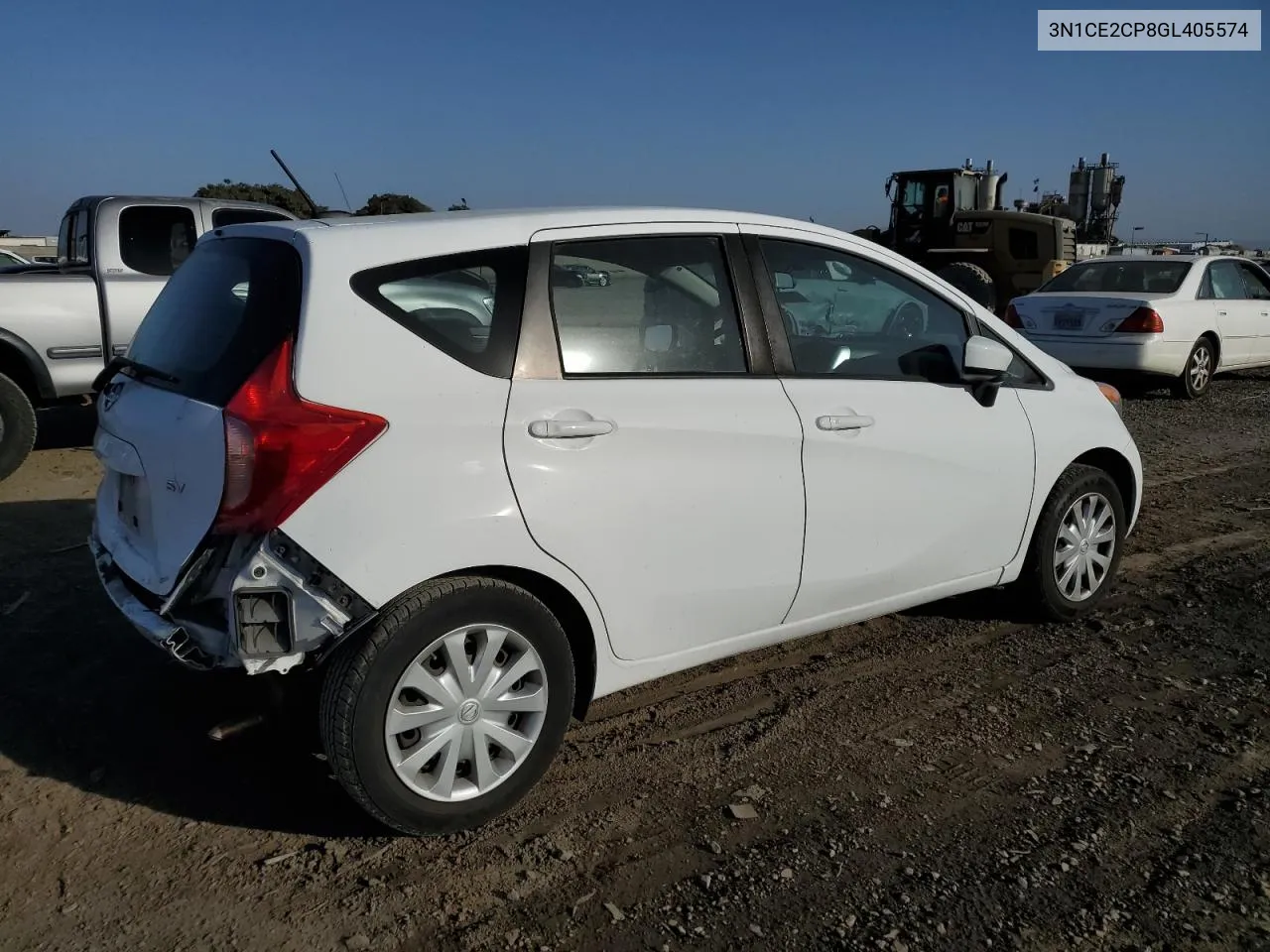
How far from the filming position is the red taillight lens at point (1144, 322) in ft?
34.5

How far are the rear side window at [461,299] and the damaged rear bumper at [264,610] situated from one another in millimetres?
709

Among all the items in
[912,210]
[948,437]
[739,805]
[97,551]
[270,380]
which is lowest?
[739,805]

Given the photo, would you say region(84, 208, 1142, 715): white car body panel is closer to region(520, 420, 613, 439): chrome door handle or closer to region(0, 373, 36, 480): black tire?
region(520, 420, 613, 439): chrome door handle

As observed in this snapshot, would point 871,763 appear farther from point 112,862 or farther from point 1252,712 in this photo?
point 112,862

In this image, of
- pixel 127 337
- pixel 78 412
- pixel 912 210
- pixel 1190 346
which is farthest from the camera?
pixel 912 210

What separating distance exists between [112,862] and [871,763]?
2.30m

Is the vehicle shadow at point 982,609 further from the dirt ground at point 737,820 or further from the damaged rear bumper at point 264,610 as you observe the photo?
the damaged rear bumper at point 264,610

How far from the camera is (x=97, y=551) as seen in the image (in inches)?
136

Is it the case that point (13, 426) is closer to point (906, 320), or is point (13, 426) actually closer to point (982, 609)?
point (906, 320)

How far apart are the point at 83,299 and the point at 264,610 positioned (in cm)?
571

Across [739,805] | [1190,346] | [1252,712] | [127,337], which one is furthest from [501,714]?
[1190,346]

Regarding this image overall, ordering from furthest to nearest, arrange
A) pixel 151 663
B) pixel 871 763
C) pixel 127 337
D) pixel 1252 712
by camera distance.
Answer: pixel 127 337
pixel 151 663
pixel 1252 712
pixel 871 763

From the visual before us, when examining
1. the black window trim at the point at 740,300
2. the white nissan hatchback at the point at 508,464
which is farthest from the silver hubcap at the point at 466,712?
the black window trim at the point at 740,300

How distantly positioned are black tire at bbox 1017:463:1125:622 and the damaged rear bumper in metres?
2.95
